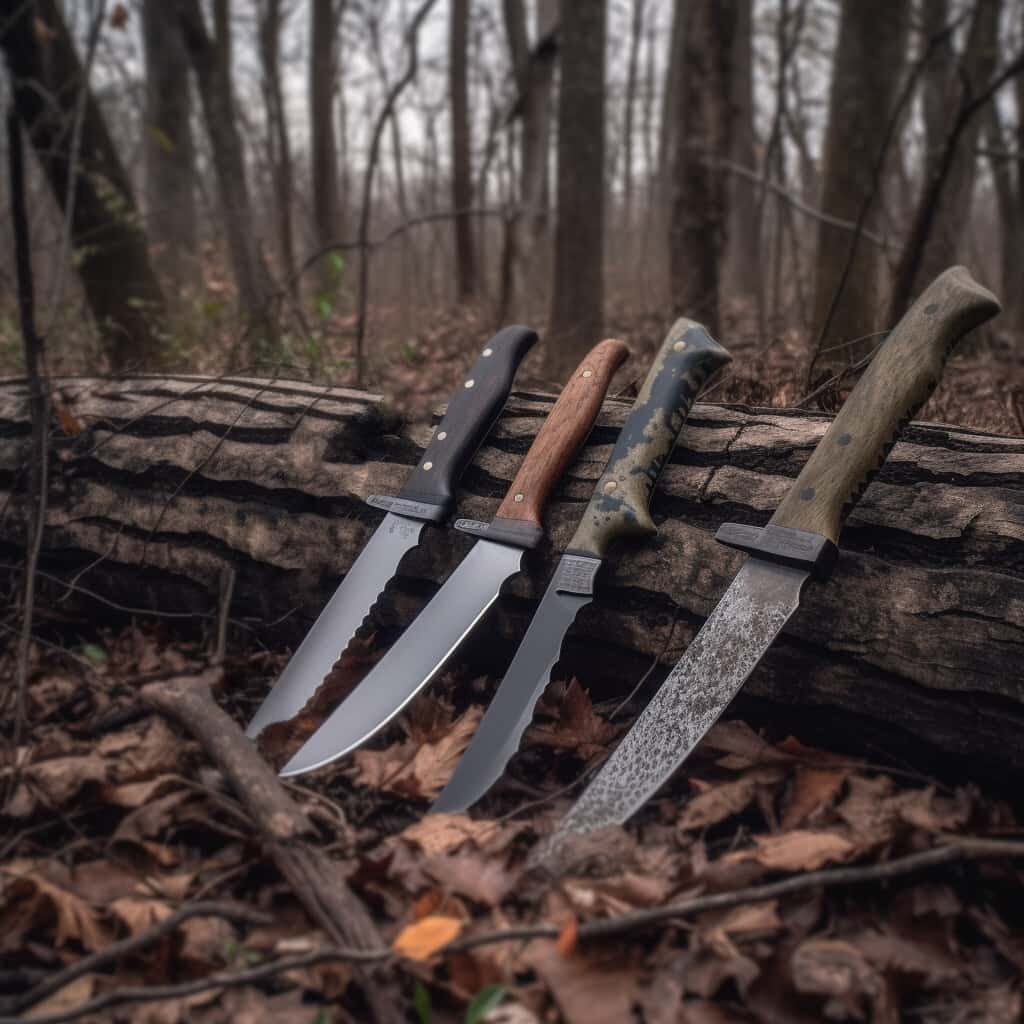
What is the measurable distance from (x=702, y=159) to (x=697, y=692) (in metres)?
5.67

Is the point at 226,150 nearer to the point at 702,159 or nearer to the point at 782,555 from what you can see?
the point at 702,159

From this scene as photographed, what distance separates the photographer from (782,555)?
2039 millimetres

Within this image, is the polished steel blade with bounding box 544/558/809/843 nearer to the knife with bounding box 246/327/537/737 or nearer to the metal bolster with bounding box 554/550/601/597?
the metal bolster with bounding box 554/550/601/597

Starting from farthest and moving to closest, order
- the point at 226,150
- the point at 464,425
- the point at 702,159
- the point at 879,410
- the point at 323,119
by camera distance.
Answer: the point at 323,119 → the point at 226,150 → the point at 702,159 → the point at 464,425 → the point at 879,410

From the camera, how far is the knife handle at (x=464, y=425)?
103 inches

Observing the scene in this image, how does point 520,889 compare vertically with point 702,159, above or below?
below

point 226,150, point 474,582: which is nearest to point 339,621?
point 474,582

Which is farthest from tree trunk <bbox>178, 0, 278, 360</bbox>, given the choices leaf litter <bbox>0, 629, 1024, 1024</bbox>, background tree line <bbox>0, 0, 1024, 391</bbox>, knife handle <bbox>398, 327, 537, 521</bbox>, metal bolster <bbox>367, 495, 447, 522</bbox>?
leaf litter <bbox>0, 629, 1024, 1024</bbox>

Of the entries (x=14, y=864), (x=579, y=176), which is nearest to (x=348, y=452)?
(x=14, y=864)

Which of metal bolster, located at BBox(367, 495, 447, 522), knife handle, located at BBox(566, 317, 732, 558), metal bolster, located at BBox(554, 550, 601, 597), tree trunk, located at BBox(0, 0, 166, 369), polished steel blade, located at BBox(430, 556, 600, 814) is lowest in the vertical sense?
polished steel blade, located at BBox(430, 556, 600, 814)

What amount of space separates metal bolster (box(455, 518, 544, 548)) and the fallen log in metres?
0.15

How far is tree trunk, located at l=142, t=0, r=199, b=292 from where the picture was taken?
12.0 metres

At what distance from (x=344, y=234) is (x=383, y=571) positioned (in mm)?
12096

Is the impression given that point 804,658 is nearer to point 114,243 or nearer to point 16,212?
point 16,212
